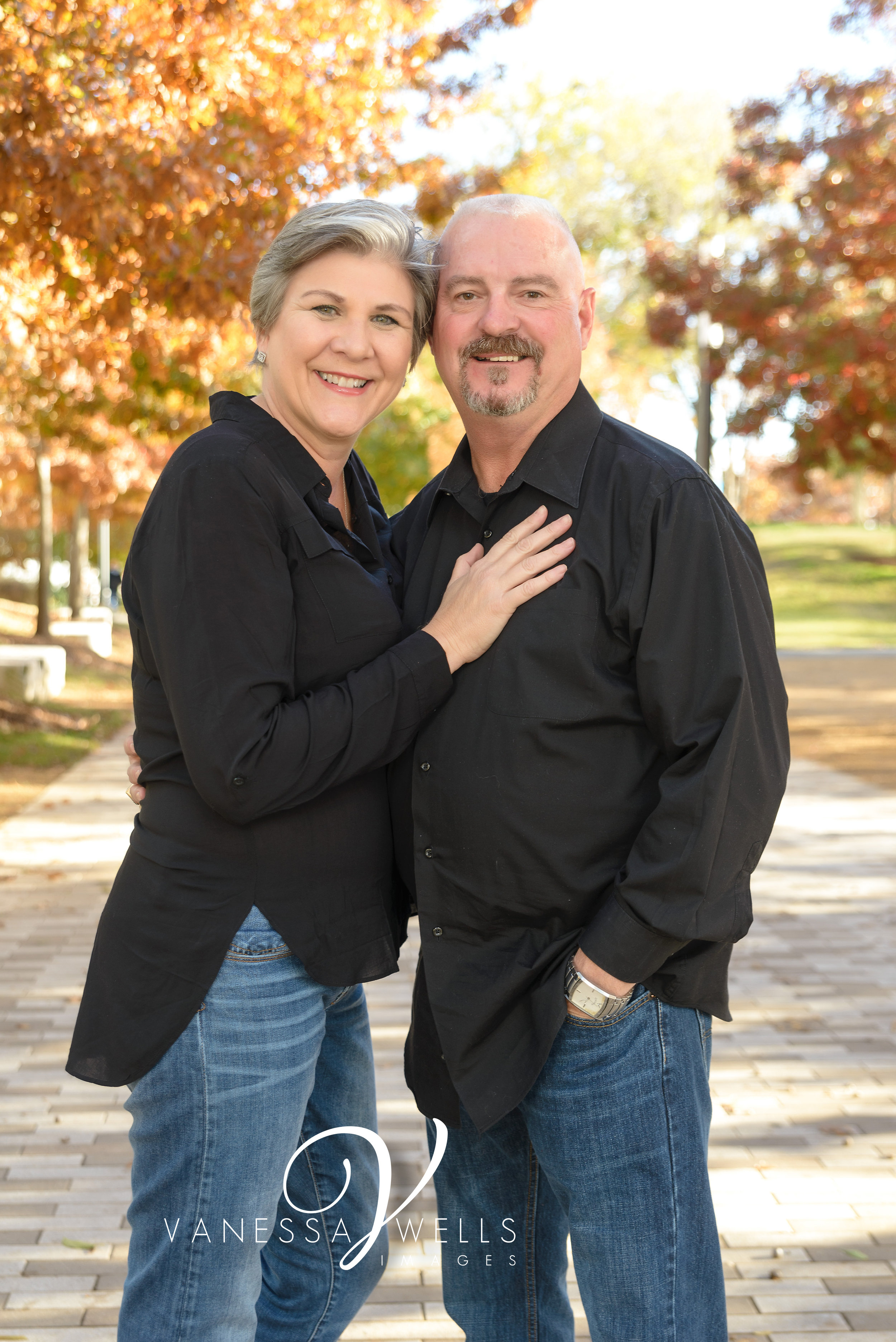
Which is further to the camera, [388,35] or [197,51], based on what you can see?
[388,35]

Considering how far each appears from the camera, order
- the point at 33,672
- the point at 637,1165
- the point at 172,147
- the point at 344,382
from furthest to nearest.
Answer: the point at 33,672, the point at 172,147, the point at 344,382, the point at 637,1165

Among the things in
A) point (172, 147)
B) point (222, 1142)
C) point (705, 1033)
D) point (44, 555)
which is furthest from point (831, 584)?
point (222, 1142)

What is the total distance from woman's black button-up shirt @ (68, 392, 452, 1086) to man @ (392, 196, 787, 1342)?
162 millimetres

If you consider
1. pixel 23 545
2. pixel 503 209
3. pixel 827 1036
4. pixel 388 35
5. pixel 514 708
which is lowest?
pixel 23 545

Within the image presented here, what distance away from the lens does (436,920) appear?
2357 mm

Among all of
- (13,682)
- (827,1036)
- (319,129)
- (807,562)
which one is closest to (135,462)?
(13,682)

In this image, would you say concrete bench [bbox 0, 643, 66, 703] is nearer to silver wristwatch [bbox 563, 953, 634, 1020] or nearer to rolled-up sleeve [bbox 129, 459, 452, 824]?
rolled-up sleeve [bbox 129, 459, 452, 824]

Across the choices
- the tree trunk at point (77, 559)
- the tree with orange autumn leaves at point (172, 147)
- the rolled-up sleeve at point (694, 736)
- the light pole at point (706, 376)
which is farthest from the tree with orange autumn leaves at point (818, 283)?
the tree trunk at point (77, 559)

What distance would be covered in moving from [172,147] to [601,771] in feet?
18.3

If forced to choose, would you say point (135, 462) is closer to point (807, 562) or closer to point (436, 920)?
point (436, 920)

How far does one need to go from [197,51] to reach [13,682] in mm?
10080

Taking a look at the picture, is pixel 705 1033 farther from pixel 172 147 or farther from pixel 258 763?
pixel 172 147

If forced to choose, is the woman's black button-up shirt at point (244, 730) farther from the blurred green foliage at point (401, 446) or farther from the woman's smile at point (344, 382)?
the blurred green foliage at point (401, 446)

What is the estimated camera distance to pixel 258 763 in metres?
2.09
